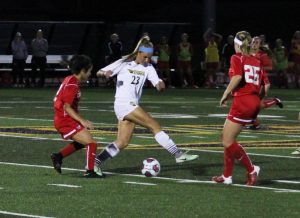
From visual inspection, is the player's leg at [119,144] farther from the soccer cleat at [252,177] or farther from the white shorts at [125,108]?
the soccer cleat at [252,177]

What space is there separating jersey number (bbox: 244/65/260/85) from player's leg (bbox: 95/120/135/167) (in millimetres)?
2045

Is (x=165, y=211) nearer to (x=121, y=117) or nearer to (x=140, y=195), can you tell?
(x=140, y=195)

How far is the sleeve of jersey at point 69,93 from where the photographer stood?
1681 cm

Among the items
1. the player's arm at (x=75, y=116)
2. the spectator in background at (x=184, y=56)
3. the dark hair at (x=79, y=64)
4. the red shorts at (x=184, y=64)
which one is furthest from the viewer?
the red shorts at (x=184, y=64)

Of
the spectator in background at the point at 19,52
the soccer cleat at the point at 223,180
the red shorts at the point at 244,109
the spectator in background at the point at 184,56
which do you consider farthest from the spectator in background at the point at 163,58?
the red shorts at the point at 244,109

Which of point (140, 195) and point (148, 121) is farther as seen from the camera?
point (148, 121)

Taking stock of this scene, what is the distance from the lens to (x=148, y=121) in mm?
17188

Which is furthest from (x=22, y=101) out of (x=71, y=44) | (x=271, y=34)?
(x=271, y=34)

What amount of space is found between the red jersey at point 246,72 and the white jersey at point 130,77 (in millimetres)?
1548

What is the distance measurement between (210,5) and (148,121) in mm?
32157

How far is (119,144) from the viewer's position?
56.4 ft

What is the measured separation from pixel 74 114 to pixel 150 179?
1.29 metres

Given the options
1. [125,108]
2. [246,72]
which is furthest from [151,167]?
[246,72]

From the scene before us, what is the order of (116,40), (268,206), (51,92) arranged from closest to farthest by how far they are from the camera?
(268,206) → (51,92) → (116,40)
